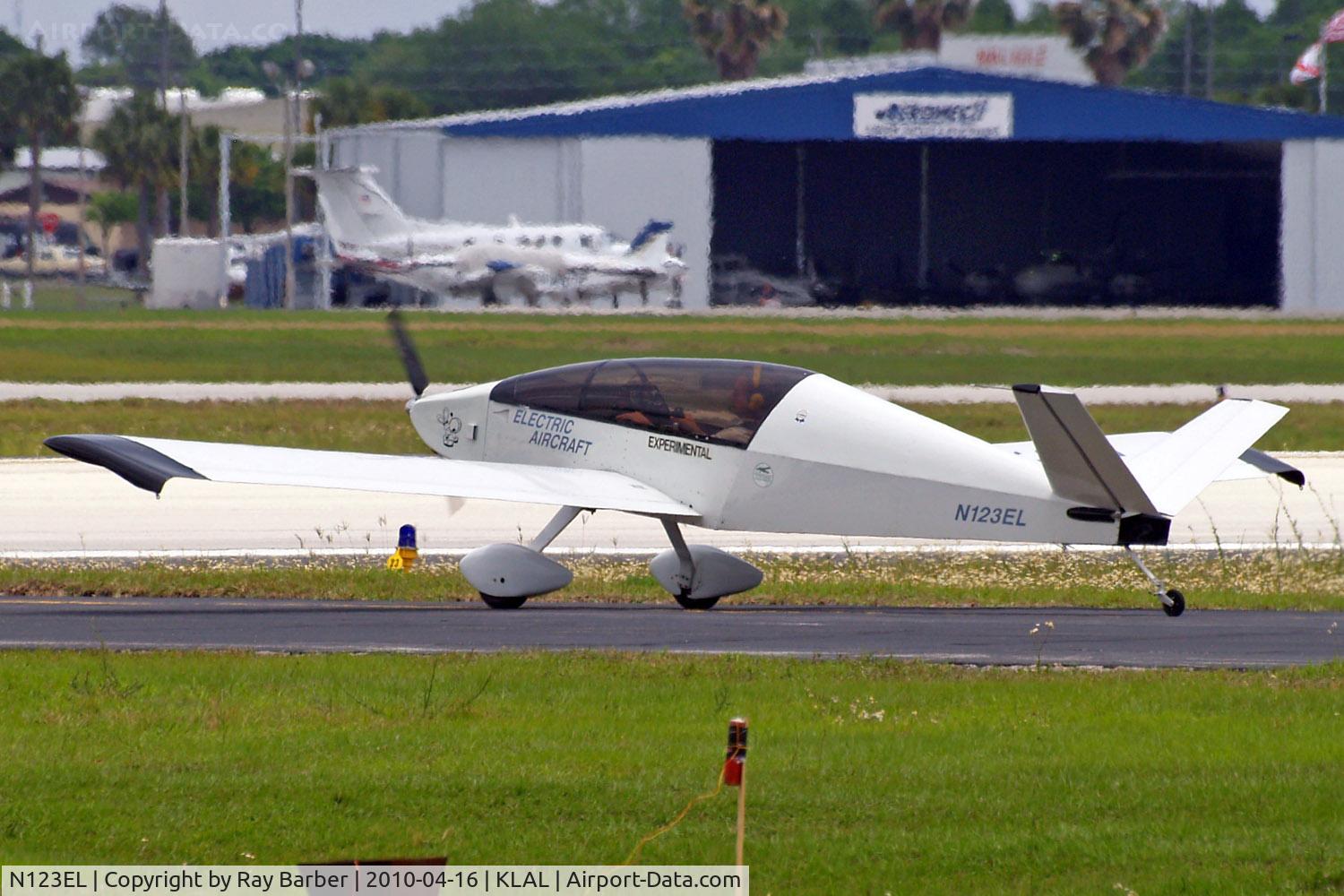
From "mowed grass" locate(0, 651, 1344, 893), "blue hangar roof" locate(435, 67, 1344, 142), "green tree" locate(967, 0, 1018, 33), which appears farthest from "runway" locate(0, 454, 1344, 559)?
"green tree" locate(967, 0, 1018, 33)

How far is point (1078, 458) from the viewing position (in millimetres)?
13312

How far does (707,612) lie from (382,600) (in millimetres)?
2730

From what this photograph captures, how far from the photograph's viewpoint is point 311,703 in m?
10.8

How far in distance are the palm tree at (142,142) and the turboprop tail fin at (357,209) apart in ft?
143

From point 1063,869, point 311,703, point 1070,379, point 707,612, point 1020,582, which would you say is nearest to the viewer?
point 1063,869

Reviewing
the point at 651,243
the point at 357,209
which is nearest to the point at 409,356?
the point at 651,243

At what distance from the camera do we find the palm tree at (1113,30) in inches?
4210

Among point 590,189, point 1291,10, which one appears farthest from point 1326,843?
point 1291,10

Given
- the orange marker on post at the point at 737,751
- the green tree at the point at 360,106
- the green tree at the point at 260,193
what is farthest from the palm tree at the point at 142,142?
the orange marker on post at the point at 737,751

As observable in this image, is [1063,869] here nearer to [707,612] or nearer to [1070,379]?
[707,612]

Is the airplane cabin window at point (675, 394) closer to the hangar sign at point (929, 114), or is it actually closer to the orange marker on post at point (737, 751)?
the orange marker on post at point (737, 751)

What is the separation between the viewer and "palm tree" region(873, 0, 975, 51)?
11119 cm

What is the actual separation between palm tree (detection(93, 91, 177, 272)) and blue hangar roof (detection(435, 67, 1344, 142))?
4451 centimetres

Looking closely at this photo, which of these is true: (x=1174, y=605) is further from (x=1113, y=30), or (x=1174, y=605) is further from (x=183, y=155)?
(x=1113, y=30)
